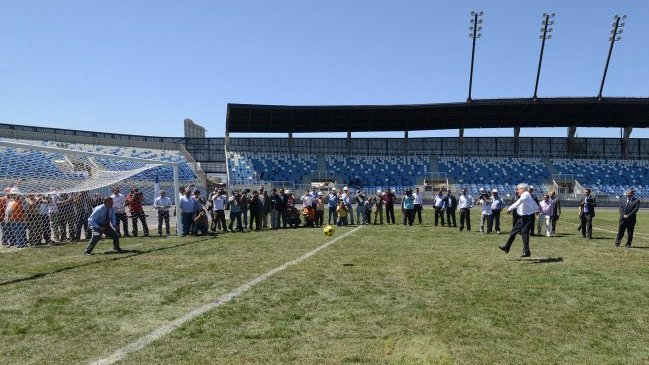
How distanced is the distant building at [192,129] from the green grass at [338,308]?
55836 mm

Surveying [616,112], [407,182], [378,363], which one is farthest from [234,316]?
[616,112]

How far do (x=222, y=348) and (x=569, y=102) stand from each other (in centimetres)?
4813

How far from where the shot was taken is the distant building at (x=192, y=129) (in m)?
66.3

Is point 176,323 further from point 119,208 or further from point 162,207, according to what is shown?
point 162,207

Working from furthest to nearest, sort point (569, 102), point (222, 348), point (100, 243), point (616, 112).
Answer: point (616, 112)
point (569, 102)
point (100, 243)
point (222, 348)

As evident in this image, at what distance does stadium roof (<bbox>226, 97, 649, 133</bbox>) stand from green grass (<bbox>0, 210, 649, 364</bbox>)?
36455mm

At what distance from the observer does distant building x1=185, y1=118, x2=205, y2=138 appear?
66312mm

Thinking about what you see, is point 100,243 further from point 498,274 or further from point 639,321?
point 639,321

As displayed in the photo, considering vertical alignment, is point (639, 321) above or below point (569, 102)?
below

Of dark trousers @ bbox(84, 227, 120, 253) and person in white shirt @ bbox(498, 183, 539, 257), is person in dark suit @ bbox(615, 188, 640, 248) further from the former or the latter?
dark trousers @ bbox(84, 227, 120, 253)

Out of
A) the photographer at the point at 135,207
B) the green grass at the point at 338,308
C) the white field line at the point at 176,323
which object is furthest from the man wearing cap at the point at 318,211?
the white field line at the point at 176,323

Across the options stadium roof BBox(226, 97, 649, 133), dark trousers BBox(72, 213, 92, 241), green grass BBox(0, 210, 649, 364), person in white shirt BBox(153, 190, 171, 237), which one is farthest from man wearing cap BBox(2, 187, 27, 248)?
stadium roof BBox(226, 97, 649, 133)

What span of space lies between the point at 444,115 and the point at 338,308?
4462 centimetres

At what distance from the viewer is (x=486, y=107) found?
155 feet
